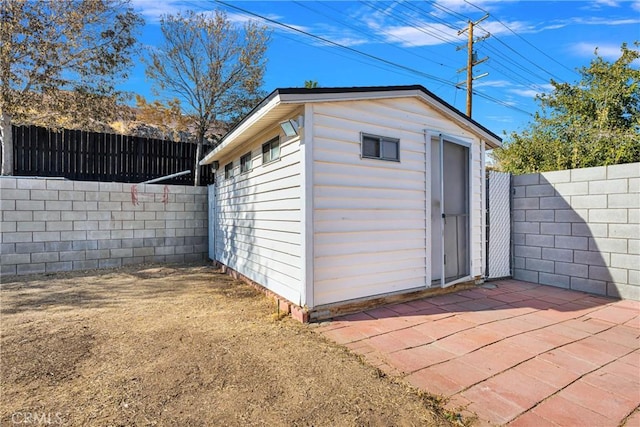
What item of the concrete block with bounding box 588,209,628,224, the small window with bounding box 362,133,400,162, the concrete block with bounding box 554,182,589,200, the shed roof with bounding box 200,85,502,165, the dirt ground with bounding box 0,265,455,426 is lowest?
the dirt ground with bounding box 0,265,455,426

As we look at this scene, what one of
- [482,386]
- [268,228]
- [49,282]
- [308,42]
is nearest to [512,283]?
[482,386]

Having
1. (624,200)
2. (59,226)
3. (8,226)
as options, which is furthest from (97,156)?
(624,200)

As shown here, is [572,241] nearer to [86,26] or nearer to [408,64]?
[408,64]

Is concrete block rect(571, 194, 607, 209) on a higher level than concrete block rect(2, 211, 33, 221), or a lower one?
higher

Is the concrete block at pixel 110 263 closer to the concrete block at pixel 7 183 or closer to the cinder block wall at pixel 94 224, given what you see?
the cinder block wall at pixel 94 224

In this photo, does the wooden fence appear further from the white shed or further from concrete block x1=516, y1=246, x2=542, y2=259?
concrete block x1=516, y1=246, x2=542, y2=259

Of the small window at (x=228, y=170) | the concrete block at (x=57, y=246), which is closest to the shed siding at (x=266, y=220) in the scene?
the small window at (x=228, y=170)

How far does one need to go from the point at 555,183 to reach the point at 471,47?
343 inches

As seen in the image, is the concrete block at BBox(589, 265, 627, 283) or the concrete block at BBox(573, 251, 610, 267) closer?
the concrete block at BBox(589, 265, 627, 283)

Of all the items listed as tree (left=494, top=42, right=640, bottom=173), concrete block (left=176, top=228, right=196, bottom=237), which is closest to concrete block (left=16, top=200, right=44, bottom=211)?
concrete block (left=176, top=228, right=196, bottom=237)

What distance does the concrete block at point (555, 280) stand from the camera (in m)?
5.12

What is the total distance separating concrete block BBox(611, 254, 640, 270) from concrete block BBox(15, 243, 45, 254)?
967 cm

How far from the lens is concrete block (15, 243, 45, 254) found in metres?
5.75

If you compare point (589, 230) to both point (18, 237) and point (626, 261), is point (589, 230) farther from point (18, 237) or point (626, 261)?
point (18, 237)
